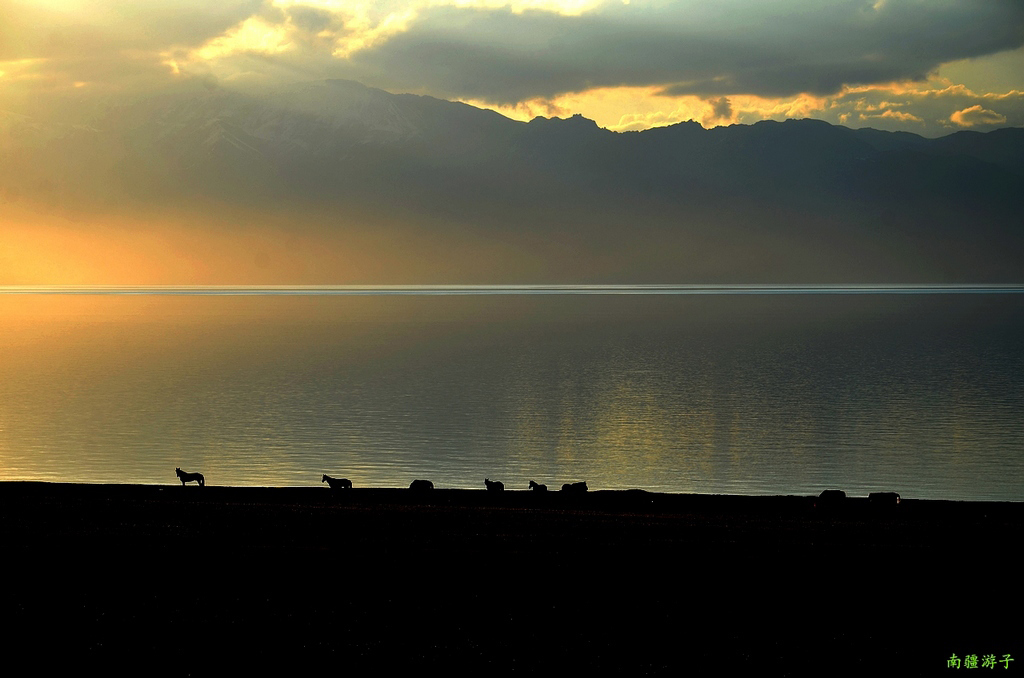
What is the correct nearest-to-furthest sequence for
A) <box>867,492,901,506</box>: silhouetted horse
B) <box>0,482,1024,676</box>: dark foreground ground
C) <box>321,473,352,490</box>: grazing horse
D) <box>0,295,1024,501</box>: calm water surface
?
<box>0,482,1024,676</box>: dark foreground ground → <box>867,492,901,506</box>: silhouetted horse → <box>321,473,352,490</box>: grazing horse → <box>0,295,1024,501</box>: calm water surface

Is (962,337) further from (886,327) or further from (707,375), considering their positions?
(707,375)

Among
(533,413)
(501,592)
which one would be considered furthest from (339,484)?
(533,413)

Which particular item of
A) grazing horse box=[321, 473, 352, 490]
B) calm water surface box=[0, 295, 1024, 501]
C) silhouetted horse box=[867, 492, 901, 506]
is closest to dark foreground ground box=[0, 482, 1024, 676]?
silhouetted horse box=[867, 492, 901, 506]

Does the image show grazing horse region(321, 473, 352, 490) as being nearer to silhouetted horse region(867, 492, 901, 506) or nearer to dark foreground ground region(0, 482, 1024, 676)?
dark foreground ground region(0, 482, 1024, 676)

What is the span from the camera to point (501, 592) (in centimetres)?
1376

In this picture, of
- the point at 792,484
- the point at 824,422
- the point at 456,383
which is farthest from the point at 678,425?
the point at 456,383

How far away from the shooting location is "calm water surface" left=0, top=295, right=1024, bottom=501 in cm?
3684

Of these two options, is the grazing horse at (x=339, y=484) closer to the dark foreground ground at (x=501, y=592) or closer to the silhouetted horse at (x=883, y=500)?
the dark foreground ground at (x=501, y=592)

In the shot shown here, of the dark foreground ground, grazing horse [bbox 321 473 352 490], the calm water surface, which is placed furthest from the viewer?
the calm water surface

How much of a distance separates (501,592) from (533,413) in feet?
137

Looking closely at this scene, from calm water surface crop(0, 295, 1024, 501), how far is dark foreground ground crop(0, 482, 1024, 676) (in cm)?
1539

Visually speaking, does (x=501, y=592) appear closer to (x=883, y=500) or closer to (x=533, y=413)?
(x=883, y=500)

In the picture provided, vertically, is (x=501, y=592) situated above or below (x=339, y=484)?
below

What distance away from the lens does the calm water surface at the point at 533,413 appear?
3684cm
